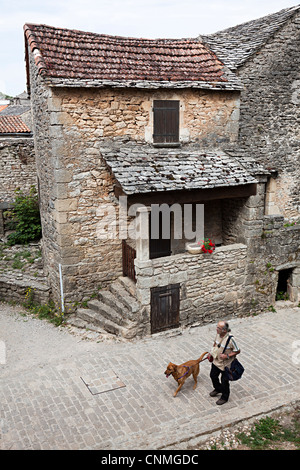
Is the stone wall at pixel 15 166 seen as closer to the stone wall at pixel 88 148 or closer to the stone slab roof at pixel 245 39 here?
the stone wall at pixel 88 148

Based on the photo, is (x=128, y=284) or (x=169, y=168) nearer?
(x=169, y=168)

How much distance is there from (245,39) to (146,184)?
6972 mm

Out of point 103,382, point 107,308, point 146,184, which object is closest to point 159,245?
point 107,308

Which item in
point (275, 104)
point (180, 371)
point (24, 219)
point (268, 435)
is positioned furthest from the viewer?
point (24, 219)

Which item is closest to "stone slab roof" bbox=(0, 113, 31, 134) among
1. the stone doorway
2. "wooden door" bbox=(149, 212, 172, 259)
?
"wooden door" bbox=(149, 212, 172, 259)

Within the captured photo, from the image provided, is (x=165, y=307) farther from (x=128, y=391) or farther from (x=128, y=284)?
(x=128, y=391)

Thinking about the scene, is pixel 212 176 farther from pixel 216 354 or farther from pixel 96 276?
pixel 216 354

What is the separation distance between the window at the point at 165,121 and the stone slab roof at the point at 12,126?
10.6 metres

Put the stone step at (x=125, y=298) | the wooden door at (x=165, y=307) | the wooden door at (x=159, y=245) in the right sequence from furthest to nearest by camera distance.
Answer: the wooden door at (x=159, y=245), the wooden door at (x=165, y=307), the stone step at (x=125, y=298)

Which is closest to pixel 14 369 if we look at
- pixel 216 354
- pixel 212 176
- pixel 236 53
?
pixel 216 354

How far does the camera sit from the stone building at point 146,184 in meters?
8.73

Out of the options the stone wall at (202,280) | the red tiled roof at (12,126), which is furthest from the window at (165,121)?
the red tiled roof at (12,126)

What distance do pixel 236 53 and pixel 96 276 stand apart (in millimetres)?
7799

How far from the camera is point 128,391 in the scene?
23.0ft
